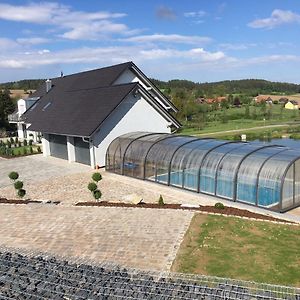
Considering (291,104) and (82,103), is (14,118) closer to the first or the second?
(82,103)

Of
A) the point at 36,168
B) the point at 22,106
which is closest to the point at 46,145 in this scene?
the point at 36,168

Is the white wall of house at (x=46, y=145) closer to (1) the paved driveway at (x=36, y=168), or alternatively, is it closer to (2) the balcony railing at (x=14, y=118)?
(1) the paved driveway at (x=36, y=168)

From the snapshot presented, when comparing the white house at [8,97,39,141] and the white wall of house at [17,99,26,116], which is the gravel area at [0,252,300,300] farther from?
the white wall of house at [17,99,26,116]

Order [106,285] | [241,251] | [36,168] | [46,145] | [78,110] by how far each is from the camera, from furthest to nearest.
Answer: [46,145], [78,110], [36,168], [241,251], [106,285]

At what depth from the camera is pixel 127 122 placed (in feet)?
96.1

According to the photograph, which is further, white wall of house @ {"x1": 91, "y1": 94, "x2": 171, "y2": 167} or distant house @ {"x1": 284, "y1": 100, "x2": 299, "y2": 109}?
distant house @ {"x1": 284, "y1": 100, "x2": 299, "y2": 109}

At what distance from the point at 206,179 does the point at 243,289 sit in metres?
11.8

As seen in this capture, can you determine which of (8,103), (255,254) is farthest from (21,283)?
(8,103)

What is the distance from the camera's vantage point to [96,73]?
38.6 m

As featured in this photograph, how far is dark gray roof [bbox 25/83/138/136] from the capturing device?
1109 inches

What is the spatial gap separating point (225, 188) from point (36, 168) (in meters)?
16.4

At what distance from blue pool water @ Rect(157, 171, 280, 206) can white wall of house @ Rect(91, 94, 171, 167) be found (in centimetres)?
694

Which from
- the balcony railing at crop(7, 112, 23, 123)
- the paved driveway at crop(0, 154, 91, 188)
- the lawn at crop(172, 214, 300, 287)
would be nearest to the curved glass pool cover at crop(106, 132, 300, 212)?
the lawn at crop(172, 214, 300, 287)

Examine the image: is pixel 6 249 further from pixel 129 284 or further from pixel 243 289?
pixel 243 289
